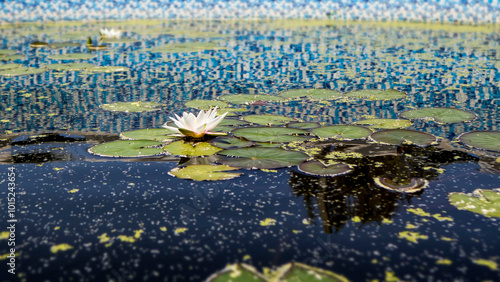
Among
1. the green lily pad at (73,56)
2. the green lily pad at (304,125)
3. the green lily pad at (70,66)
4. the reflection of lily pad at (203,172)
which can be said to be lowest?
the reflection of lily pad at (203,172)

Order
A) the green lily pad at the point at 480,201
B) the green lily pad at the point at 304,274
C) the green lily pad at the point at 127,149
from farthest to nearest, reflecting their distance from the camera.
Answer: the green lily pad at the point at 127,149 < the green lily pad at the point at 480,201 < the green lily pad at the point at 304,274

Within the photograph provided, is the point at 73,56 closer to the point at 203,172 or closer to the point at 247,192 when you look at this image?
the point at 203,172

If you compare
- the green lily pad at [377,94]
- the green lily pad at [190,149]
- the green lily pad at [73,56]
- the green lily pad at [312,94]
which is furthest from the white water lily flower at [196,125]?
the green lily pad at [73,56]

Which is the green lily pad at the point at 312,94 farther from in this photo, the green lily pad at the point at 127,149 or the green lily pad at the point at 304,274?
the green lily pad at the point at 304,274

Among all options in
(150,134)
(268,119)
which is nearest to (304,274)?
(150,134)

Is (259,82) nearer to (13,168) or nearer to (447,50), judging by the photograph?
(13,168)

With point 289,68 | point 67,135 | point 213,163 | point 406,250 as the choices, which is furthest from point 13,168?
point 289,68

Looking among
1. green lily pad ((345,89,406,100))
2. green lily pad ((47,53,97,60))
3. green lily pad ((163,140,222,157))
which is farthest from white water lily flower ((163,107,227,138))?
green lily pad ((47,53,97,60))
